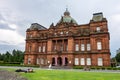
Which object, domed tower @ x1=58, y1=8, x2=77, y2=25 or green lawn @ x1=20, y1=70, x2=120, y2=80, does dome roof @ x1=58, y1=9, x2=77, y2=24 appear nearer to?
domed tower @ x1=58, y1=8, x2=77, y2=25

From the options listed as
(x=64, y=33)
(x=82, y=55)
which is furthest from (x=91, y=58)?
(x=64, y=33)

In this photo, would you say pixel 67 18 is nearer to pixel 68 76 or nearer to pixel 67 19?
pixel 67 19

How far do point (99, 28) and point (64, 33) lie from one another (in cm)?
1431

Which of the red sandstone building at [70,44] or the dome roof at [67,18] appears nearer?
the red sandstone building at [70,44]

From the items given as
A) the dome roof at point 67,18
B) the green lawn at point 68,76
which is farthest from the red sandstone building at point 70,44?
the green lawn at point 68,76

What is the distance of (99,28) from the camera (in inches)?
2203

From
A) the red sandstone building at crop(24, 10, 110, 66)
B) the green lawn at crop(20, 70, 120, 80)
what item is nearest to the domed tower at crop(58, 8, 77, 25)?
the red sandstone building at crop(24, 10, 110, 66)

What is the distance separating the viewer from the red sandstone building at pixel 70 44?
5462 centimetres

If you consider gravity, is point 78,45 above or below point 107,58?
above

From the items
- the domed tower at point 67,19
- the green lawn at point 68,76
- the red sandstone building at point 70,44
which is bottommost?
the green lawn at point 68,76

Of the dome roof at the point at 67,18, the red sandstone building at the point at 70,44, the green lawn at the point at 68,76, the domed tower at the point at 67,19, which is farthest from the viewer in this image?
the dome roof at the point at 67,18

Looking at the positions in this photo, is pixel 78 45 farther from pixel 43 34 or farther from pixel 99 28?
pixel 43 34

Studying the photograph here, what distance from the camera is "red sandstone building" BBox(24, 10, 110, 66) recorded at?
2151 inches

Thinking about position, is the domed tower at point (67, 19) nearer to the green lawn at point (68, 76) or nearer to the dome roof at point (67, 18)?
the dome roof at point (67, 18)
